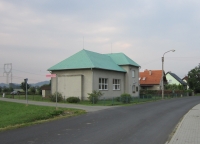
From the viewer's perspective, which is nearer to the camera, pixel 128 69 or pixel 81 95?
pixel 81 95

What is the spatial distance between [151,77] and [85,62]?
37.3m

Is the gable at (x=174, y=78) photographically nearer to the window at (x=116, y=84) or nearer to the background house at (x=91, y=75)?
the background house at (x=91, y=75)

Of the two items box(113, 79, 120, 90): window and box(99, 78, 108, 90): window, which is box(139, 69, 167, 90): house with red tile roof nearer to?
box(113, 79, 120, 90): window

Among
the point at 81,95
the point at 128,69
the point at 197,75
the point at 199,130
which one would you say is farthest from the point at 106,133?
the point at 197,75

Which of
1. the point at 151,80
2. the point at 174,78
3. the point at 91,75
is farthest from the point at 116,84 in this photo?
the point at 174,78

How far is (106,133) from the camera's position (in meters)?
10.3

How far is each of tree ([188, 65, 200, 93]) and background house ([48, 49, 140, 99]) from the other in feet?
146

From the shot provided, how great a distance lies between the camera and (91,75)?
111 feet

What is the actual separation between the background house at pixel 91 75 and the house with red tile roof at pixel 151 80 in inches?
997

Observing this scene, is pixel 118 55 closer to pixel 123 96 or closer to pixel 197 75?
pixel 123 96

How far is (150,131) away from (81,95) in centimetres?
2321

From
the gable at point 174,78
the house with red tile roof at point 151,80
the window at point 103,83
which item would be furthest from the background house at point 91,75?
the gable at point 174,78

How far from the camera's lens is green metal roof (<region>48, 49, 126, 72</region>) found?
34594 mm

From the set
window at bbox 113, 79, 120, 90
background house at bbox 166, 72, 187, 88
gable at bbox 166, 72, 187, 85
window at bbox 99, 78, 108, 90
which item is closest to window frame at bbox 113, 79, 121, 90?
window at bbox 113, 79, 120, 90
